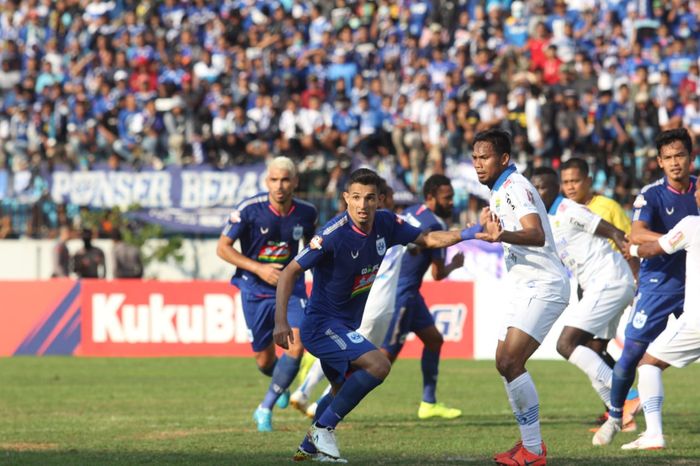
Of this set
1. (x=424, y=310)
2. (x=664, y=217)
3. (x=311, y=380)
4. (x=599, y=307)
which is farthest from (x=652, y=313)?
(x=311, y=380)

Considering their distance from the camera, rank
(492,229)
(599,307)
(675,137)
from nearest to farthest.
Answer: (492,229), (675,137), (599,307)

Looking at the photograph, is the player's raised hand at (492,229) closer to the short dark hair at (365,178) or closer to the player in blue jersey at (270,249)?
the short dark hair at (365,178)

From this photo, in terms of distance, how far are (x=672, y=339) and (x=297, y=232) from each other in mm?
4380

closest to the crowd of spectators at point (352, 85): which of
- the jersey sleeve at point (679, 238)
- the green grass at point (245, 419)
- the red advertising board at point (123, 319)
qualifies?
the red advertising board at point (123, 319)

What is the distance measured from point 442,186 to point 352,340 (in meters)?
4.11

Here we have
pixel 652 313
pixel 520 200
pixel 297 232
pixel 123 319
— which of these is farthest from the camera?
pixel 123 319

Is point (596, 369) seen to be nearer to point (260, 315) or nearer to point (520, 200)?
point (260, 315)

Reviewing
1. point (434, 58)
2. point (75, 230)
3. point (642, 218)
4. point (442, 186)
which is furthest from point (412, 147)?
point (642, 218)

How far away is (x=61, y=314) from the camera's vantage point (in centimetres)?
2402

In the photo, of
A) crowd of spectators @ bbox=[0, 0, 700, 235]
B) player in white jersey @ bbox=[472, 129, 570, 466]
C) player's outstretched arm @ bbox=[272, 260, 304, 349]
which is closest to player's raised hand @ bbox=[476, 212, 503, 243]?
player in white jersey @ bbox=[472, 129, 570, 466]

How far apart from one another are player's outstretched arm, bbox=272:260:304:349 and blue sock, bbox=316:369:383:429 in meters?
0.58

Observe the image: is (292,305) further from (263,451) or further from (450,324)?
(450,324)

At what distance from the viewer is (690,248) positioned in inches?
413

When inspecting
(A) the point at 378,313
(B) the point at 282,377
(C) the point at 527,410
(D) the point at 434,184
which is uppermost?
(D) the point at 434,184
